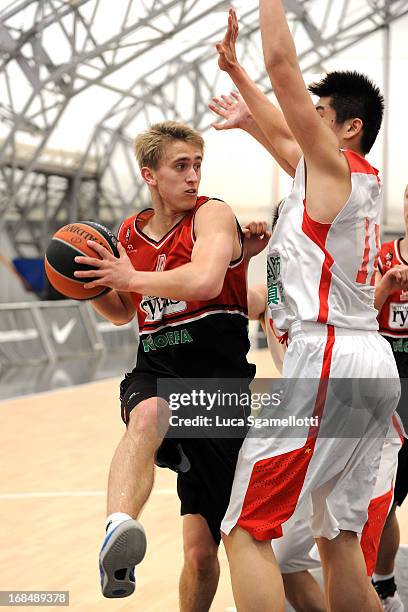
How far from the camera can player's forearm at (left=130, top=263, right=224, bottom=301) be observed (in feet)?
9.49

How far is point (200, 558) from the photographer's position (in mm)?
3250

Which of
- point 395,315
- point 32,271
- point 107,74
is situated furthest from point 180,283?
point 32,271

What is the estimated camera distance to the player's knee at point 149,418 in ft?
9.45

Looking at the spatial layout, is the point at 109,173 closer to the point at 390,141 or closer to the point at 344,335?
the point at 390,141

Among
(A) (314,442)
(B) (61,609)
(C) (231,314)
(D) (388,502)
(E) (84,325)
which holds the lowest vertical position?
(E) (84,325)

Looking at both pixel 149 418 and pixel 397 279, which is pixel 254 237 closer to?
pixel 397 279

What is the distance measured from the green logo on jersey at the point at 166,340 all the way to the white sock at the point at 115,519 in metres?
0.70

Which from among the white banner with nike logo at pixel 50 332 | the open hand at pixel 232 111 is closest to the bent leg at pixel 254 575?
the open hand at pixel 232 111

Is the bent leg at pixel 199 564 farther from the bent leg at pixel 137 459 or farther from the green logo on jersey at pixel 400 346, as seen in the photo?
the green logo on jersey at pixel 400 346

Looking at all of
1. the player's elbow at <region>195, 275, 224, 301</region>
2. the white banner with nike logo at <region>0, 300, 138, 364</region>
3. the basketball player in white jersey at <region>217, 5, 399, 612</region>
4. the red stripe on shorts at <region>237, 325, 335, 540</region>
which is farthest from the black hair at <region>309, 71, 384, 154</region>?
the white banner with nike logo at <region>0, 300, 138, 364</region>

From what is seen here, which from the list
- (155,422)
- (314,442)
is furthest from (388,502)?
(155,422)

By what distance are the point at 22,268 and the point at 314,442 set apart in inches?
687

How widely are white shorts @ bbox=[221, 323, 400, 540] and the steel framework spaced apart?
14.0 metres

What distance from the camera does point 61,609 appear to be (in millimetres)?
3971
